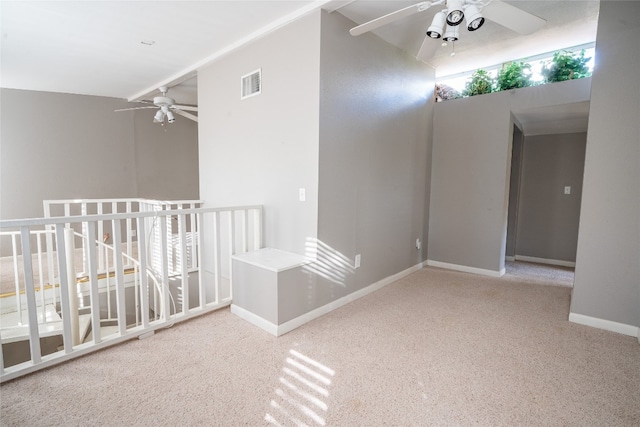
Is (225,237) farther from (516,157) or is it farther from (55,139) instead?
(516,157)

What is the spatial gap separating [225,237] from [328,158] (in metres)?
1.80

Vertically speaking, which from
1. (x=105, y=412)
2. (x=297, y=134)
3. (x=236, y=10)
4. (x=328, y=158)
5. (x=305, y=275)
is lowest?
(x=105, y=412)

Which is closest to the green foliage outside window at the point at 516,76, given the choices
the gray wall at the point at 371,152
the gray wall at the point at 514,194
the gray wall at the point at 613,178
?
the gray wall at the point at 371,152

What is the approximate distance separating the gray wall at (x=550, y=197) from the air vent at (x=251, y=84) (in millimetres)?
4399

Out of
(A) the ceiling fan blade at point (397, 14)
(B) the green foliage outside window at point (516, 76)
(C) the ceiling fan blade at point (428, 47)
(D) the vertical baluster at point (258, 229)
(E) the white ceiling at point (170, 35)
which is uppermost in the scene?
(E) the white ceiling at point (170, 35)

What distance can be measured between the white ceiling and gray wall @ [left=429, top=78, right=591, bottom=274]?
0.68m

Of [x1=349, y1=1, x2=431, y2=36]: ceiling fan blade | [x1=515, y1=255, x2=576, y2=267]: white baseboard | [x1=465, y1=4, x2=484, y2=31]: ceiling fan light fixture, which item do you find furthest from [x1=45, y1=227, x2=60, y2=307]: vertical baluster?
[x1=515, y1=255, x2=576, y2=267]: white baseboard

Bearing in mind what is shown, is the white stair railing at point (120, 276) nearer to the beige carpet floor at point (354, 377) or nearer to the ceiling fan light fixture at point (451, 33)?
the beige carpet floor at point (354, 377)

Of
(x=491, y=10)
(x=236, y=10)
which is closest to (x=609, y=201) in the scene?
(x=491, y=10)

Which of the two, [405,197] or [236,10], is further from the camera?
[405,197]

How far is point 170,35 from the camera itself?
307cm

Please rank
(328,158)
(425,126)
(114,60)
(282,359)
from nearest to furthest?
1. (282,359)
2. (328,158)
3. (114,60)
4. (425,126)

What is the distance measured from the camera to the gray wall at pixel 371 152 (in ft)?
9.00

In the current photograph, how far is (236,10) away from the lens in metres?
2.60
